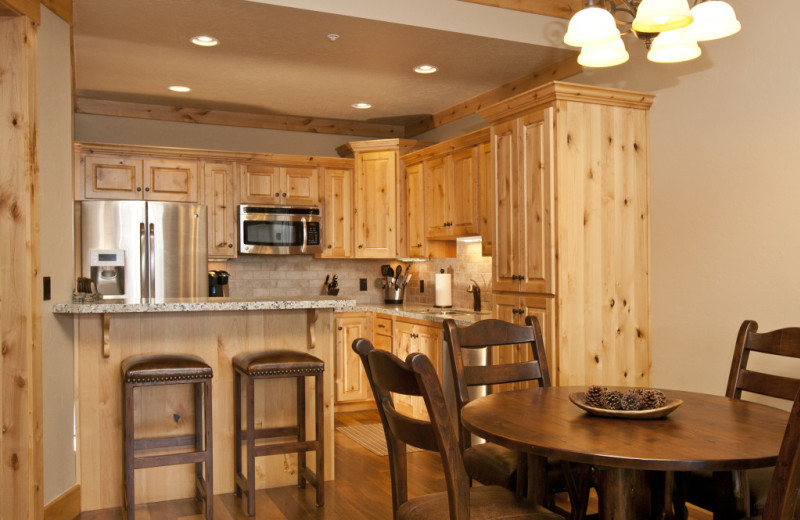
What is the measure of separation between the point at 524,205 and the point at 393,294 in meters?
2.73

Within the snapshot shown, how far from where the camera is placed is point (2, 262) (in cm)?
296

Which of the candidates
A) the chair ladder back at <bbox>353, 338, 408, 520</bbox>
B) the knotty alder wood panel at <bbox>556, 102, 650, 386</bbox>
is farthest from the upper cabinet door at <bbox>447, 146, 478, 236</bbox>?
the chair ladder back at <bbox>353, 338, 408, 520</bbox>

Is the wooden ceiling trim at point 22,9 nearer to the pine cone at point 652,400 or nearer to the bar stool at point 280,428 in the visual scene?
the bar stool at point 280,428

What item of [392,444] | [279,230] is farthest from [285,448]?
[279,230]

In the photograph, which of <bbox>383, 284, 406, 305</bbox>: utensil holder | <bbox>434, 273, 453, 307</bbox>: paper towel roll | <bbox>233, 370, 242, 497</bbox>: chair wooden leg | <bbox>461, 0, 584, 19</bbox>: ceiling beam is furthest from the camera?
<bbox>383, 284, 406, 305</bbox>: utensil holder

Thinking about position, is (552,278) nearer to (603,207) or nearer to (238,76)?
(603,207)

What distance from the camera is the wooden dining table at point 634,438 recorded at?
1599 millimetres

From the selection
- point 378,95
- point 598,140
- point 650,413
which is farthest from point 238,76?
point 650,413

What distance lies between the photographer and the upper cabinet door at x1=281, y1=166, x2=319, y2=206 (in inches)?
238

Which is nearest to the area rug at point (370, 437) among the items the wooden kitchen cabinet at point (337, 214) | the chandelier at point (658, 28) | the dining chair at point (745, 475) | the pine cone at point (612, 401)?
the wooden kitchen cabinet at point (337, 214)

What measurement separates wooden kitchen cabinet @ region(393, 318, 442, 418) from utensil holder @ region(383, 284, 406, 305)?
0.87 m

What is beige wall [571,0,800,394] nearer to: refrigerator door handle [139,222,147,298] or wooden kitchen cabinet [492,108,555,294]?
wooden kitchen cabinet [492,108,555,294]

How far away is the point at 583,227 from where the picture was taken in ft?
11.9

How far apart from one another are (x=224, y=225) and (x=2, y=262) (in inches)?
113
